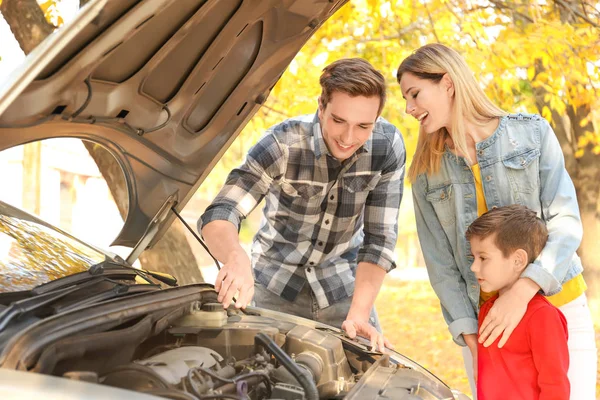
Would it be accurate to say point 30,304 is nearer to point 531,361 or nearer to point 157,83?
point 157,83

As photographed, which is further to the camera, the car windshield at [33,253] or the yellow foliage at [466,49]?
the yellow foliage at [466,49]

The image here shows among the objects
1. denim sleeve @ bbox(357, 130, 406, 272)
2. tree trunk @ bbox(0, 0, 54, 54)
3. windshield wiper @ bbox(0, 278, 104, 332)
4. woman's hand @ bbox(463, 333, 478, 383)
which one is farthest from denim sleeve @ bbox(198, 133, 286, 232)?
tree trunk @ bbox(0, 0, 54, 54)

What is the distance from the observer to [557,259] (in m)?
2.53

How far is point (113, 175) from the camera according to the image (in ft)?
17.1

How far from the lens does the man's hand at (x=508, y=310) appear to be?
2.50 meters

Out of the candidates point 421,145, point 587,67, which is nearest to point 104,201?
point 587,67

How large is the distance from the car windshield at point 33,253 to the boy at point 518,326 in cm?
150

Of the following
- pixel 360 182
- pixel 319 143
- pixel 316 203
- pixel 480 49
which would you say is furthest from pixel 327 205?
pixel 480 49

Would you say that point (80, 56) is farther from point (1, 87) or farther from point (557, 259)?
point (557, 259)

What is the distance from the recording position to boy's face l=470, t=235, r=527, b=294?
8.60ft

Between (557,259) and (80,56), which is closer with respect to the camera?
(80,56)

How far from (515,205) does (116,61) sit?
1529mm

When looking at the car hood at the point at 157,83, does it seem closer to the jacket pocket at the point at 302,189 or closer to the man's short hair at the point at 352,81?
the man's short hair at the point at 352,81

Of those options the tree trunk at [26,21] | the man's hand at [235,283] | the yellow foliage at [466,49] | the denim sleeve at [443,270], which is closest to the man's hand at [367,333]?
the denim sleeve at [443,270]
